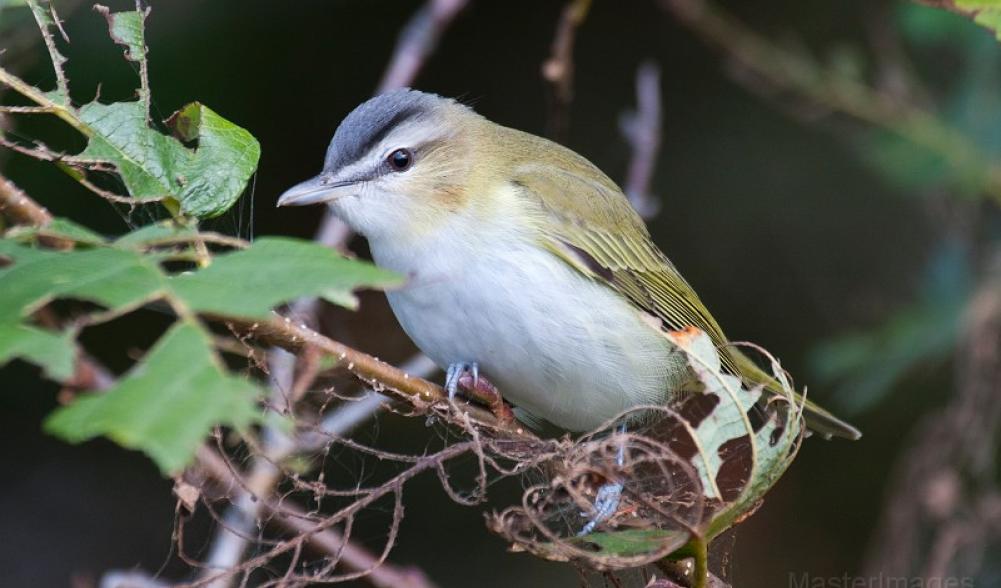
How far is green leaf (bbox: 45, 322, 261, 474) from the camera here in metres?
1.05

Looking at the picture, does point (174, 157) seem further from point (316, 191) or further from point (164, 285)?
point (316, 191)


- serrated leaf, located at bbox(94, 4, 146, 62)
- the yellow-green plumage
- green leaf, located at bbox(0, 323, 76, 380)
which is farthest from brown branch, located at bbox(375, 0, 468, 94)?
green leaf, located at bbox(0, 323, 76, 380)

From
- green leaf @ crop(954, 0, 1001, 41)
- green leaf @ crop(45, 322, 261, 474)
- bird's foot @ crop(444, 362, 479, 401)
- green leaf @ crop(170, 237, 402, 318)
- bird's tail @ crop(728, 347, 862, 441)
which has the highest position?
green leaf @ crop(954, 0, 1001, 41)

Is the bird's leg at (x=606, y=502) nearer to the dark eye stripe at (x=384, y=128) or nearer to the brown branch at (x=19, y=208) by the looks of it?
the brown branch at (x=19, y=208)

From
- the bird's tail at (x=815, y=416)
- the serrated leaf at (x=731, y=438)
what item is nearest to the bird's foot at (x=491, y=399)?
the serrated leaf at (x=731, y=438)

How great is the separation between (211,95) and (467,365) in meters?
2.25

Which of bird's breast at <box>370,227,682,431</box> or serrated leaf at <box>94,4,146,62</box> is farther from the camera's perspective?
bird's breast at <box>370,227,682,431</box>

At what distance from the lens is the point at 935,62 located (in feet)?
16.8

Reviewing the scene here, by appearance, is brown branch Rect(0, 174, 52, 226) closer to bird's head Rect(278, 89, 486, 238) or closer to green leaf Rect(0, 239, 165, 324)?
green leaf Rect(0, 239, 165, 324)

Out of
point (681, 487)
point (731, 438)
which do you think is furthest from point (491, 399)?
point (731, 438)

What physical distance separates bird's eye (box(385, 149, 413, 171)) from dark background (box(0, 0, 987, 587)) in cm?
137

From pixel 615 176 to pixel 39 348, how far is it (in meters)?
4.71

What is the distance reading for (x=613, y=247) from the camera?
3.46 meters

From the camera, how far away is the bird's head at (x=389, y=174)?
3170 millimetres
